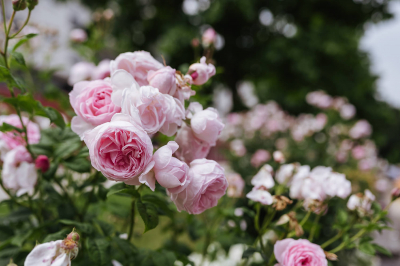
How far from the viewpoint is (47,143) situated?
878 mm

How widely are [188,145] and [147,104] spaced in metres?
0.15

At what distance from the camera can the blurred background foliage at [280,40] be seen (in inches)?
259

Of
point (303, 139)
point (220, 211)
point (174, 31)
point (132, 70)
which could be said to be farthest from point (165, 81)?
point (174, 31)

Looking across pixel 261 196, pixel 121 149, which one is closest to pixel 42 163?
pixel 121 149

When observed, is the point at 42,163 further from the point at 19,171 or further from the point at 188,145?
the point at 188,145

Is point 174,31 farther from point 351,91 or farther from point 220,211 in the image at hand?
point 220,211

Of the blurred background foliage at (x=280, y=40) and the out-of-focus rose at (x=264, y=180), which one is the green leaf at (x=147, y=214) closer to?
→ the out-of-focus rose at (x=264, y=180)

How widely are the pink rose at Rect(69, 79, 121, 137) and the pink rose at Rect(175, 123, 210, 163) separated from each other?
0.50ft

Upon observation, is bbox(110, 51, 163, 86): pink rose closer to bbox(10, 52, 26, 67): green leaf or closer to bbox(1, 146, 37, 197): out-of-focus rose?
bbox(10, 52, 26, 67): green leaf

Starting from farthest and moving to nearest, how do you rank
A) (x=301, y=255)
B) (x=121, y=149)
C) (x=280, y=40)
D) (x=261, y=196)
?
(x=280, y=40) → (x=261, y=196) → (x=301, y=255) → (x=121, y=149)

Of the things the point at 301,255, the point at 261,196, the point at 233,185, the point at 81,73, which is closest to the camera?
the point at 301,255

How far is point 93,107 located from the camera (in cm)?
58

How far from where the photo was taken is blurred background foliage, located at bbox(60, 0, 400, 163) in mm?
6590

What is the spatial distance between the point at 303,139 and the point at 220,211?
3.30 meters
